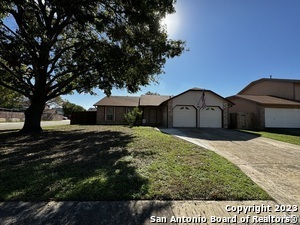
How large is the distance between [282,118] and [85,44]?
2003 centimetres

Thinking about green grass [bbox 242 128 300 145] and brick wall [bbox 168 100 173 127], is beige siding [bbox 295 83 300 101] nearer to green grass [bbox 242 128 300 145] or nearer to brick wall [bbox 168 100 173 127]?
green grass [bbox 242 128 300 145]

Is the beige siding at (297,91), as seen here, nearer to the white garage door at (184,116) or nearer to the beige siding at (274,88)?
the beige siding at (274,88)

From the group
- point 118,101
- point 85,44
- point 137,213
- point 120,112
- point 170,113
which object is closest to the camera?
point 137,213

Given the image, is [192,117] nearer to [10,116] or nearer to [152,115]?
[152,115]

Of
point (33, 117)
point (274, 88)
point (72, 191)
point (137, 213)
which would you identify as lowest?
point (137, 213)

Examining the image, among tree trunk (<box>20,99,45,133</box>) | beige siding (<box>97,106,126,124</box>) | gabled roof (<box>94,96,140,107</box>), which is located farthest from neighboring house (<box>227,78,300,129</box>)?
tree trunk (<box>20,99,45,133</box>)

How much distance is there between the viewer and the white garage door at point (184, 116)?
65.5ft

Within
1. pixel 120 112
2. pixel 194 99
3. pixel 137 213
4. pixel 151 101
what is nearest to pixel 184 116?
pixel 194 99

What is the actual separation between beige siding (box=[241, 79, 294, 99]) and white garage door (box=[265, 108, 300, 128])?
393 centimetres

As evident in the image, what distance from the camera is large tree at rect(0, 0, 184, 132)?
9.69 metres

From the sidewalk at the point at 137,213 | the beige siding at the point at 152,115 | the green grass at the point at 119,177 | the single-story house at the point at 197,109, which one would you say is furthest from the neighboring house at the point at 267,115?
the sidewalk at the point at 137,213

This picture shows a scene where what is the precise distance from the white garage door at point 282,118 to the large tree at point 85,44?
13105 mm

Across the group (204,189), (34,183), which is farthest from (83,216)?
(204,189)

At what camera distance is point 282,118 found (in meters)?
20.6
